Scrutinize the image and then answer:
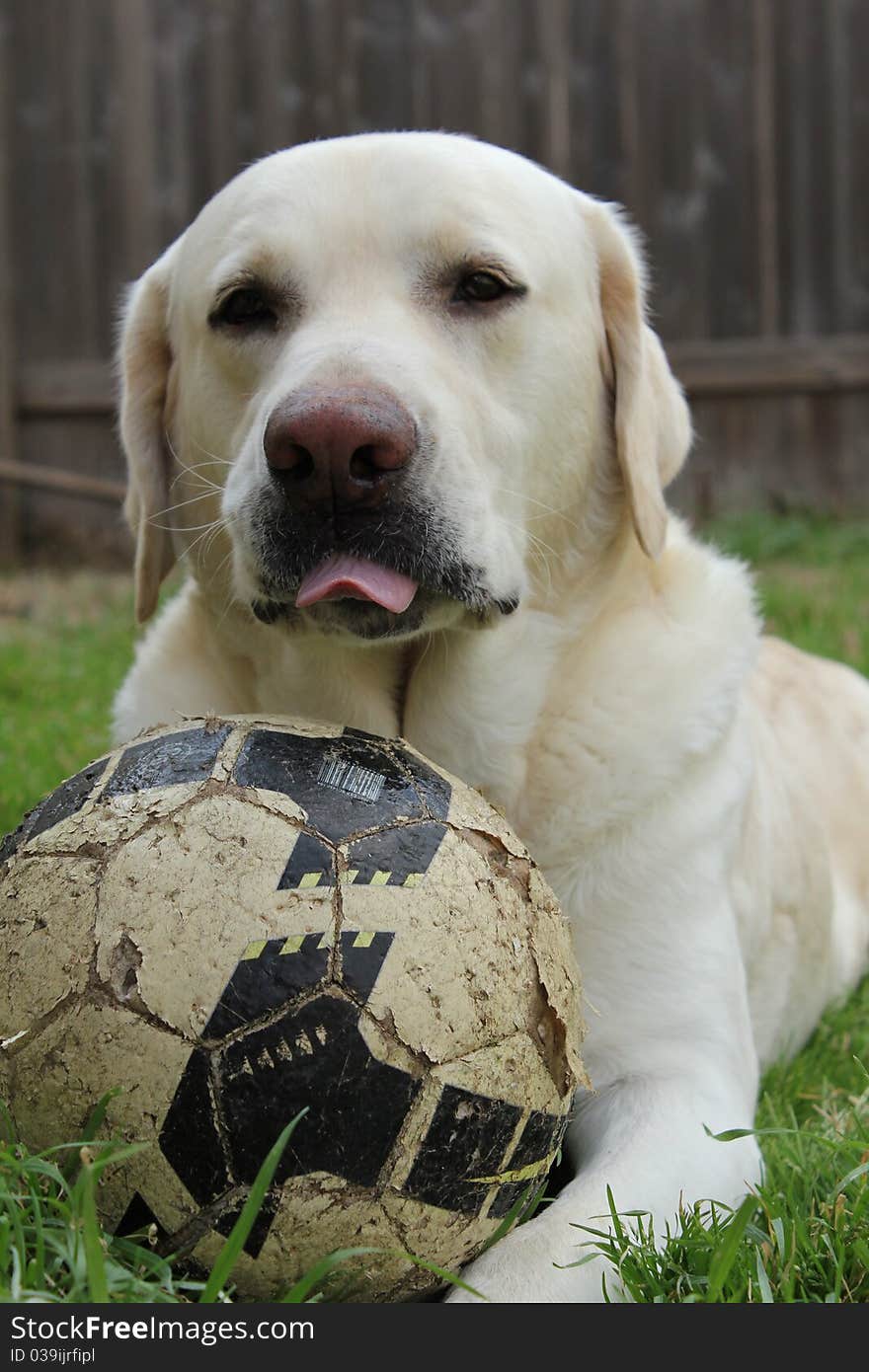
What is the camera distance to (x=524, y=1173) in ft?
6.24

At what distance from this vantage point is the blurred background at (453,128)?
26.5 feet

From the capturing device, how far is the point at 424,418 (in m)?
2.25

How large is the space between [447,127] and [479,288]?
5.98 m

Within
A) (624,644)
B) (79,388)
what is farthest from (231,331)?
(79,388)

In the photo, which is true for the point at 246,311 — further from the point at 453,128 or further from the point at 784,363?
the point at 784,363

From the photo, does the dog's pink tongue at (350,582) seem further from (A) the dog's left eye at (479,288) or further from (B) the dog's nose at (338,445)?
(A) the dog's left eye at (479,288)

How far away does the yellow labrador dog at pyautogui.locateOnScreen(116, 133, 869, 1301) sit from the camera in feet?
7.40

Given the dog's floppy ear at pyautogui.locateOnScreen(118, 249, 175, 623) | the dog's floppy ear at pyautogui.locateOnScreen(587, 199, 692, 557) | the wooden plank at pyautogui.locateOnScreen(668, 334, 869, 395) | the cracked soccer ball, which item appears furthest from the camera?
the wooden plank at pyautogui.locateOnScreen(668, 334, 869, 395)

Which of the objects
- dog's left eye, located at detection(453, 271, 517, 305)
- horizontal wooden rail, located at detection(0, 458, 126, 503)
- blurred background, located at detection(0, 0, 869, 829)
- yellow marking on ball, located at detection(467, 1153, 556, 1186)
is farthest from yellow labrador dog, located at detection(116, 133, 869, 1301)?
blurred background, located at detection(0, 0, 869, 829)

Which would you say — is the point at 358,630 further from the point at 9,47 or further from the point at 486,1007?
the point at 9,47

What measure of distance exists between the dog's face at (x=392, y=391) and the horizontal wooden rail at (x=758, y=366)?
554cm

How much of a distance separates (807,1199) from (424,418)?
1265mm

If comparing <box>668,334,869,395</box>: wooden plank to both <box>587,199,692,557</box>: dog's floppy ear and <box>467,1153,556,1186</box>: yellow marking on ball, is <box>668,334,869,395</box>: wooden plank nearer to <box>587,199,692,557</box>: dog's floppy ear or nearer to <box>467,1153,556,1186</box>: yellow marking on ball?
<box>587,199,692,557</box>: dog's floppy ear

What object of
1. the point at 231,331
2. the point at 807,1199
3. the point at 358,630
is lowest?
the point at 807,1199
